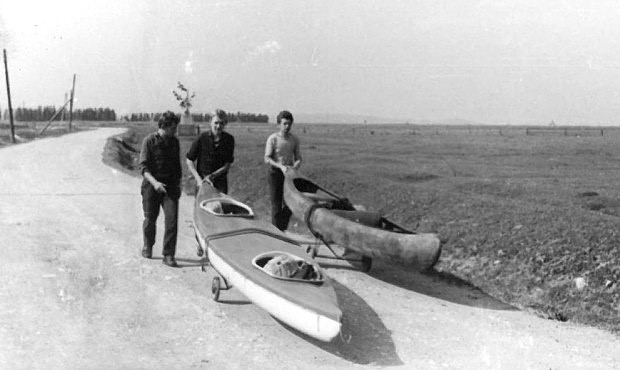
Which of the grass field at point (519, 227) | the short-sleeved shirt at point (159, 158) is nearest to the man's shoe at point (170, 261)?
the short-sleeved shirt at point (159, 158)

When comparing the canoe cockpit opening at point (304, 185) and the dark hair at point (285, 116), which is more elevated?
the dark hair at point (285, 116)

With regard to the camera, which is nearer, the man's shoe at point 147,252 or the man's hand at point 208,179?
the man's shoe at point 147,252

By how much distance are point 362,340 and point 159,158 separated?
14.3 ft

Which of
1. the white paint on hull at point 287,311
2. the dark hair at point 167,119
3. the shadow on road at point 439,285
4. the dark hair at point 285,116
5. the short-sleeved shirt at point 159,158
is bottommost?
the shadow on road at point 439,285

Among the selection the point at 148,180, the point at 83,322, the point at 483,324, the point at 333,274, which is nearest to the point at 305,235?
the point at 333,274

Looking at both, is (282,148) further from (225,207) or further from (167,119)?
(167,119)

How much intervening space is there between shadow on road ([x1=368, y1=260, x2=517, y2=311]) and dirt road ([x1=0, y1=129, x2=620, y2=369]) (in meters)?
0.03

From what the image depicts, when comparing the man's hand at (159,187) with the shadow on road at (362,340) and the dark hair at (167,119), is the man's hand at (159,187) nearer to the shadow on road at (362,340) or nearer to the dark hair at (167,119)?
the dark hair at (167,119)

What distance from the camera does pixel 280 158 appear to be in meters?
10.0

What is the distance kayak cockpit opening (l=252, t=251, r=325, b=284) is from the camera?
658 cm

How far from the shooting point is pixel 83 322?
6316 millimetres

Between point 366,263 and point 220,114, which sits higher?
point 220,114

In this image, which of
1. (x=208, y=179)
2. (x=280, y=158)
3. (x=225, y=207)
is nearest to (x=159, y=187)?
(x=208, y=179)

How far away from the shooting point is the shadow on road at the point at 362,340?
234 inches
